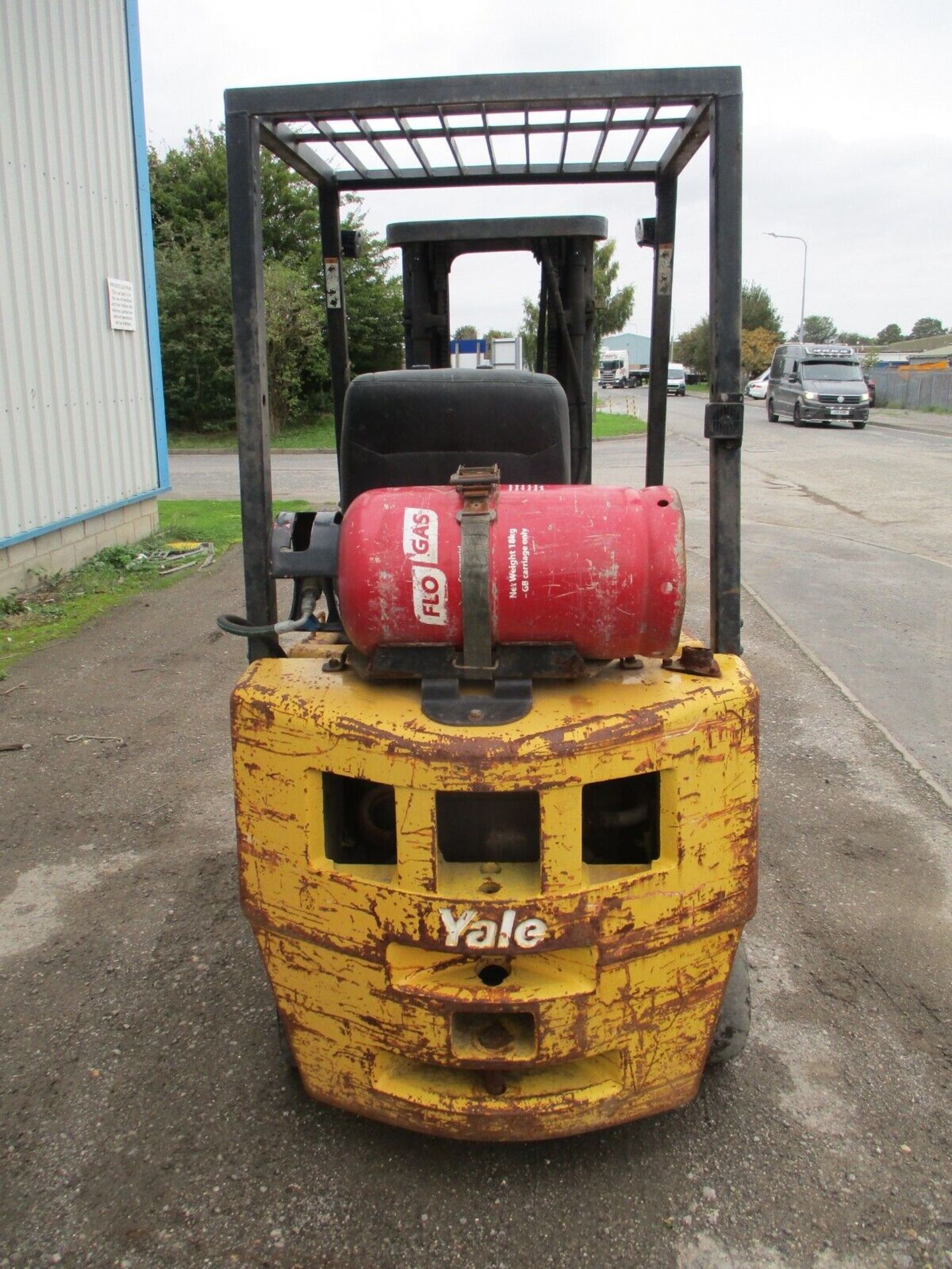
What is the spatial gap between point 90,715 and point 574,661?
14.3ft

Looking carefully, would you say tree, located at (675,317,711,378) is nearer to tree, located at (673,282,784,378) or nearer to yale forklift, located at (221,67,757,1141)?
tree, located at (673,282,784,378)

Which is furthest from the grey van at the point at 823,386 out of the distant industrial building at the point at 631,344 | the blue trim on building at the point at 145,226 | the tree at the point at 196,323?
the distant industrial building at the point at 631,344

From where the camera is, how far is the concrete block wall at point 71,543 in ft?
27.8

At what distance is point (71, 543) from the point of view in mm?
9469

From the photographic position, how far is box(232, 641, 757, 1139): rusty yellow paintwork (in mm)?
2277

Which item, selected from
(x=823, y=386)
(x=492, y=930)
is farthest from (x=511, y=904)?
(x=823, y=386)

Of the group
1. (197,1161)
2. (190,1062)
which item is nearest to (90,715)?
(190,1062)

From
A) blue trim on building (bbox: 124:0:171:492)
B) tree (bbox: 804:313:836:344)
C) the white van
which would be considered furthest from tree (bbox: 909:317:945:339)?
blue trim on building (bbox: 124:0:171:492)

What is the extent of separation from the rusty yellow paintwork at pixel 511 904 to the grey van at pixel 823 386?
29.3 meters

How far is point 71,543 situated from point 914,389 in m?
40.1

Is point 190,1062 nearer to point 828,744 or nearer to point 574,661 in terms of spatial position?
point 574,661

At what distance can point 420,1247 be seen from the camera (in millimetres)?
2344

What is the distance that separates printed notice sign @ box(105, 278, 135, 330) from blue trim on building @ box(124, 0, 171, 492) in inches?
12.5

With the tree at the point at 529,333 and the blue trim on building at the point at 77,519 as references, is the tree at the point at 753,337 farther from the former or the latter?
the blue trim on building at the point at 77,519
